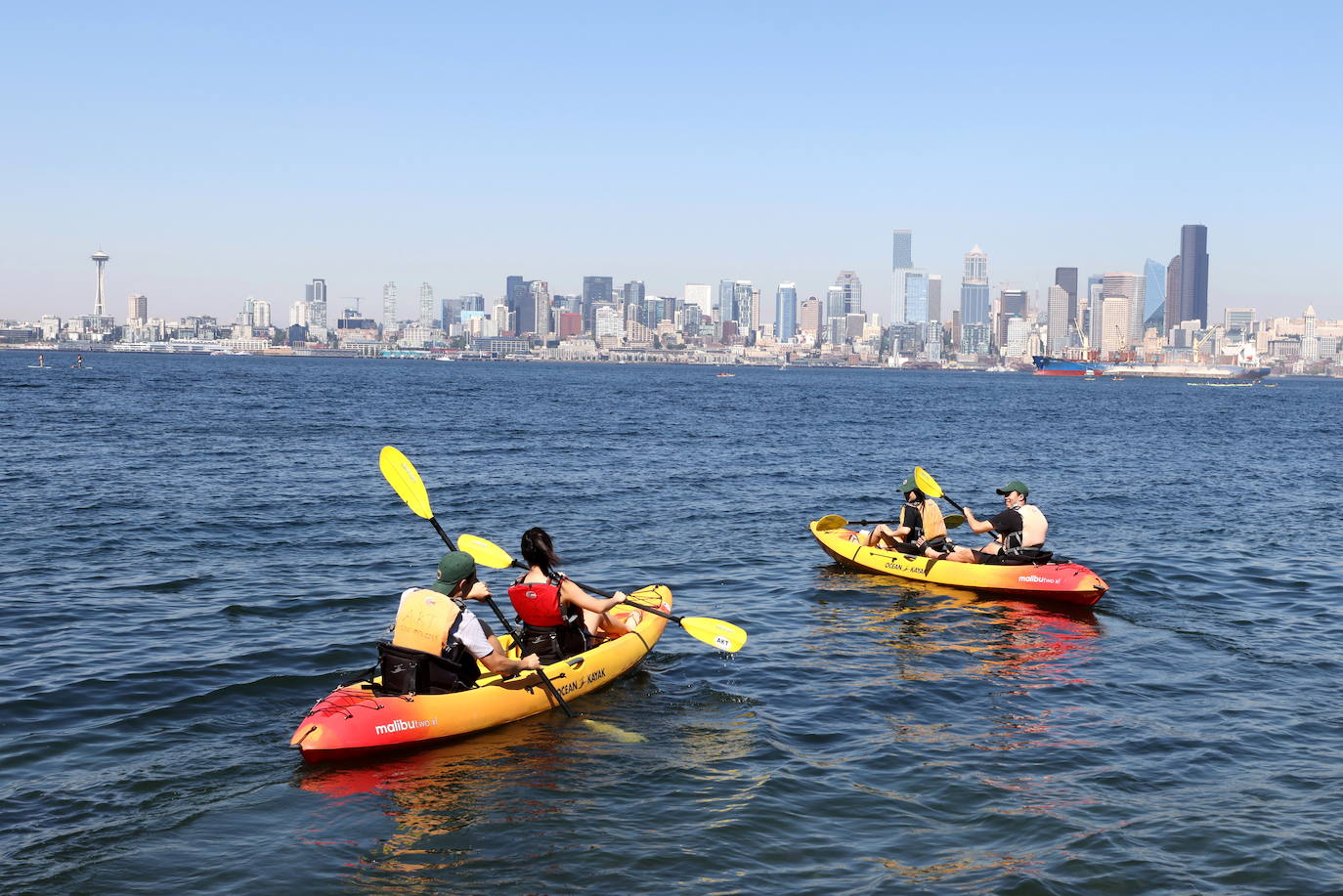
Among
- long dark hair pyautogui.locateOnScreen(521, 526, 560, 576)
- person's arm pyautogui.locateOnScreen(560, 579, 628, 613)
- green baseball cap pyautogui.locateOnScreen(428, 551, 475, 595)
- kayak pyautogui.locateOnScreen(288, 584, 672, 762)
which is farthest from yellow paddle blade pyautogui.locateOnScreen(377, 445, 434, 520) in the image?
green baseball cap pyautogui.locateOnScreen(428, 551, 475, 595)

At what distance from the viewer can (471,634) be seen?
9.95 m

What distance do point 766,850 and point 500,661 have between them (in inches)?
134

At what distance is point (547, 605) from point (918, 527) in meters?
8.34

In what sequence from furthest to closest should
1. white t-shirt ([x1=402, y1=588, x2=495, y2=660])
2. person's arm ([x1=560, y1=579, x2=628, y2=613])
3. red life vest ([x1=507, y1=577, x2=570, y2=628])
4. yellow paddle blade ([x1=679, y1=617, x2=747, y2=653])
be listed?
yellow paddle blade ([x1=679, y1=617, x2=747, y2=653]), person's arm ([x1=560, y1=579, x2=628, y2=613]), red life vest ([x1=507, y1=577, x2=570, y2=628]), white t-shirt ([x1=402, y1=588, x2=495, y2=660])

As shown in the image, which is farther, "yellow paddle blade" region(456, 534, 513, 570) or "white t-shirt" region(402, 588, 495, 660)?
"yellow paddle blade" region(456, 534, 513, 570)

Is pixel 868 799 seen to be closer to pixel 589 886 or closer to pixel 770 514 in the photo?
pixel 589 886

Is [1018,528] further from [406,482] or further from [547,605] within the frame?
[406,482]

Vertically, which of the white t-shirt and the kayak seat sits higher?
the white t-shirt

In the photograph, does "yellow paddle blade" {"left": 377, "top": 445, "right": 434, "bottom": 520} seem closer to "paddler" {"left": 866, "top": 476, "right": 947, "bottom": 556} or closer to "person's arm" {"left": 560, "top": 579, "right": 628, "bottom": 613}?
A: "person's arm" {"left": 560, "top": 579, "right": 628, "bottom": 613}

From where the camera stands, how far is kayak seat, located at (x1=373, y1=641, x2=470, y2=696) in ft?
31.8

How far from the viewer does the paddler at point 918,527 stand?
1733 cm

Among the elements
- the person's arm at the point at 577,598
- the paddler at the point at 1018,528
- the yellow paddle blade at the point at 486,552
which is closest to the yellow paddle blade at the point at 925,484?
the paddler at the point at 1018,528

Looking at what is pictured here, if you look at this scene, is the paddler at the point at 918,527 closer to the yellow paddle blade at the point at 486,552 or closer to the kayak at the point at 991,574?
the kayak at the point at 991,574

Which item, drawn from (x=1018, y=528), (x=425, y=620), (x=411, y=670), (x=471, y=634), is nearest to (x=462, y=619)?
(x=471, y=634)
